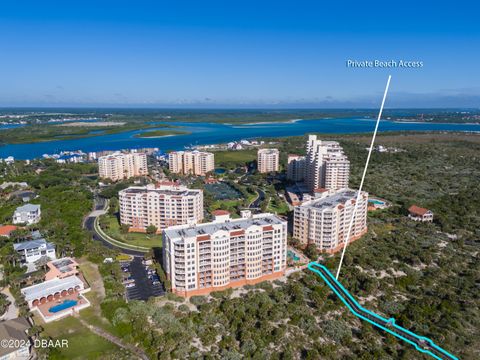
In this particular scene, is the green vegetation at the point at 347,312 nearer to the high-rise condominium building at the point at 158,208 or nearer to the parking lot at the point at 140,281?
the parking lot at the point at 140,281

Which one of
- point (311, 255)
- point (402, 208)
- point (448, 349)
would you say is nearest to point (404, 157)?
point (402, 208)

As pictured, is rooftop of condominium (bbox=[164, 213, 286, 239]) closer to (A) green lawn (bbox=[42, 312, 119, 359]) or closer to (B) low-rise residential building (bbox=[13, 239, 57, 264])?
(A) green lawn (bbox=[42, 312, 119, 359])

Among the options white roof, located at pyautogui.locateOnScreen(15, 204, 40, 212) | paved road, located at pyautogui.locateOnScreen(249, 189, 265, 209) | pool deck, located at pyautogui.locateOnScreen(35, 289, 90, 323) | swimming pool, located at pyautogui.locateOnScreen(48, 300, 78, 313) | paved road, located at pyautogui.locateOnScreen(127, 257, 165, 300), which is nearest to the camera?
pool deck, located at pyautogui.locateOnScreen(35, 289, 90, 323)

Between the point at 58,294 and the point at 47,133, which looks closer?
the point at 58,294

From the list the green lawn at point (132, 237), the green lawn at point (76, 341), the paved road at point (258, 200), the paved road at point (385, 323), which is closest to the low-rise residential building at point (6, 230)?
the green lawn at point (132, 237)

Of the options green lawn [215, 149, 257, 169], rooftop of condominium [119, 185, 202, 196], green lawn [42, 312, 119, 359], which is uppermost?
rooftop of condominium [119, 185, 202, 196]

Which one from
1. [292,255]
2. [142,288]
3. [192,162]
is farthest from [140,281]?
[192,162]

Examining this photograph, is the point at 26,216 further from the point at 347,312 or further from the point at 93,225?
the point at 347,312

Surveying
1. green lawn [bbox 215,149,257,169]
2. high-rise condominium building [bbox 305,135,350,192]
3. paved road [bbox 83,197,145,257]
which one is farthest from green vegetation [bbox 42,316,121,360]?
green lawn [bbox 215,149,257,169]
